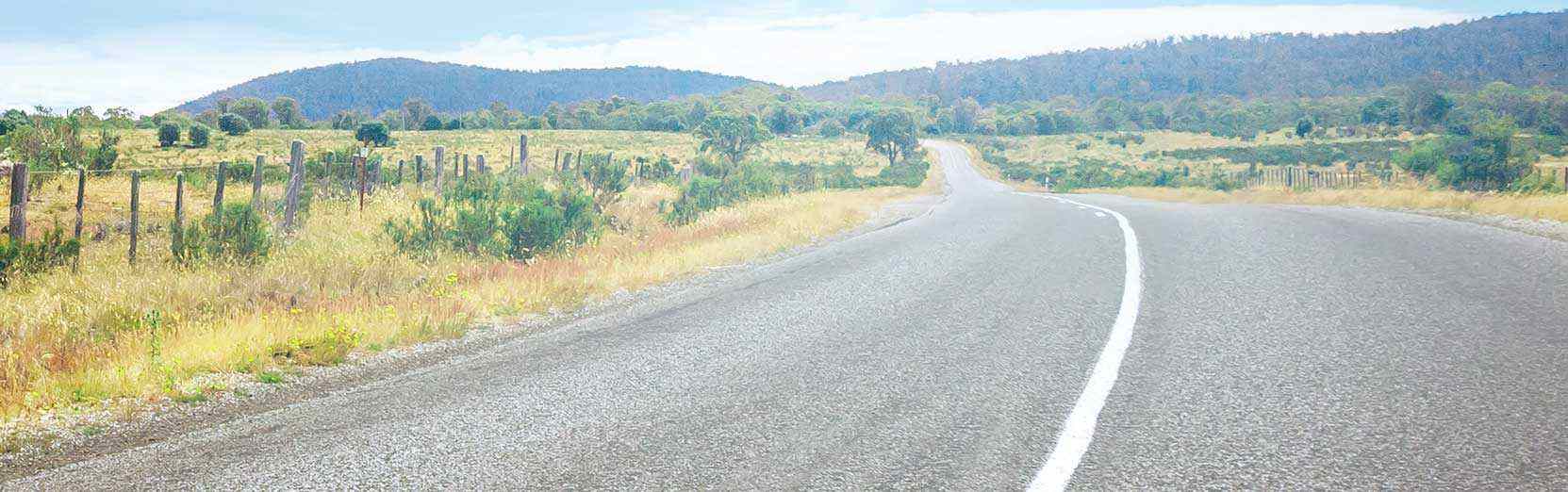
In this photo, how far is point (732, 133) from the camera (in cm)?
7450

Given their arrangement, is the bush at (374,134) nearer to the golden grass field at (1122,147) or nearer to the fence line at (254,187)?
the fence line at (254,187)

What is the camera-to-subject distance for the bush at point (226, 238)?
13000mm

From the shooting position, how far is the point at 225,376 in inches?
243

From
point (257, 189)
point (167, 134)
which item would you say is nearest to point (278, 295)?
point (257, 189)

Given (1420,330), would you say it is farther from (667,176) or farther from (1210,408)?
(667,176)

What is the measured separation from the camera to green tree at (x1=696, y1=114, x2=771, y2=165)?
74.5 m

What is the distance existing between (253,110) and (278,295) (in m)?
105

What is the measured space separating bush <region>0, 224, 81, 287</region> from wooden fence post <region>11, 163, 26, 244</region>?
0.34 ft

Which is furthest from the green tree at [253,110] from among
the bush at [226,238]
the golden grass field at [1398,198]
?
the bush at [226,238]

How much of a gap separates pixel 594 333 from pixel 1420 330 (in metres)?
5.78

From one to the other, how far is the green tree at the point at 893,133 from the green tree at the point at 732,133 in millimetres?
26289

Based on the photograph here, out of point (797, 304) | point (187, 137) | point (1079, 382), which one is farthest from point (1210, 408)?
point (187, 137)

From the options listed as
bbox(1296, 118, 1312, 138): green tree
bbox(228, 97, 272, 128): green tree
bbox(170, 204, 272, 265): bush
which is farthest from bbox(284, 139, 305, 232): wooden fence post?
bbox(1296, 118, 1312, 138): green tree

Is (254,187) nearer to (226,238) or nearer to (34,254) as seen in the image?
(226,238)
